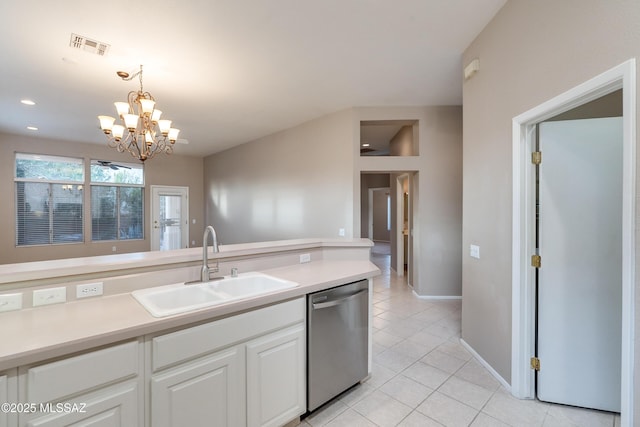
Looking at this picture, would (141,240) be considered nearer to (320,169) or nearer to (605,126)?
(320,169)

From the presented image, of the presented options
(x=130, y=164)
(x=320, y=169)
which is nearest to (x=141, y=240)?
(x=130, y=164)

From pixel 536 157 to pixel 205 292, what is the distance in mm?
2525

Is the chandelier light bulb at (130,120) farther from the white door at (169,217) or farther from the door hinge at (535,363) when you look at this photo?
the white door at (169,217)

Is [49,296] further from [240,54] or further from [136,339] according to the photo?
[240,54]

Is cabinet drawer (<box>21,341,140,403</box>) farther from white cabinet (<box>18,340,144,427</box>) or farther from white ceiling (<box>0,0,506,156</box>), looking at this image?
white ceiling (<box>0,0,506,156</box>)

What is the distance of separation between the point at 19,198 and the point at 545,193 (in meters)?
9.43

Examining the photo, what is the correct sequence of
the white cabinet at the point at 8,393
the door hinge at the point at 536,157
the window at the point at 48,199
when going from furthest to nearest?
1. the window at the point at 48,199
2. the door hinge at the point at 536,157
3. the white cabinet at the point at 8,393

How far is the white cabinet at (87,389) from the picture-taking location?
0.96 m

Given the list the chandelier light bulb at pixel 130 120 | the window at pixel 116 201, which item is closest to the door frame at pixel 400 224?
the chandelier light bulb at pixel 130 120

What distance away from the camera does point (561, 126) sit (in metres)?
1.91

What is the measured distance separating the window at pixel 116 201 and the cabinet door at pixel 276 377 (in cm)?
779

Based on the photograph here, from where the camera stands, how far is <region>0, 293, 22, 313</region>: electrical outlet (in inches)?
49.1

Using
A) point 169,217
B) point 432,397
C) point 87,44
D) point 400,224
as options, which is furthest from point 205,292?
point 169,217

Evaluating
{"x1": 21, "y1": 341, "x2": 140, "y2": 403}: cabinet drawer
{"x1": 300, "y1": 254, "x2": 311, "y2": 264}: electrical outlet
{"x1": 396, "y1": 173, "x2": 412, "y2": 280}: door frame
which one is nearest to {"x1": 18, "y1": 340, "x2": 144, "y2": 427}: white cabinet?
{"x1": 21, "y1": 341, "x2": 140, "y2": 403}: cabinet drawer
